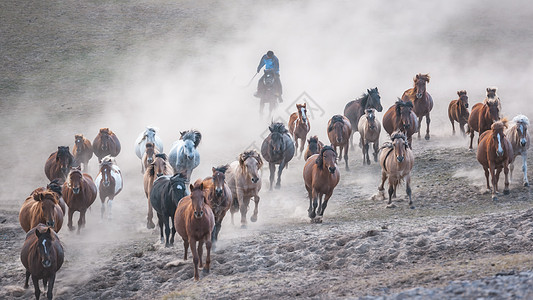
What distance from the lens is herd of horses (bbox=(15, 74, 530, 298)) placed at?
43.3 feet

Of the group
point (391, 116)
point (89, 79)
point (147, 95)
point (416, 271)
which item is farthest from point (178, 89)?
point (416, 271)

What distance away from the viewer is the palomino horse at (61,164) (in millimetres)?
19797

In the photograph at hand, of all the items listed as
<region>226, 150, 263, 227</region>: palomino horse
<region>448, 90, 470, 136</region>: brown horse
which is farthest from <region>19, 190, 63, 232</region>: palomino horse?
<region>448, 90, 470, 136</region>: brown horse

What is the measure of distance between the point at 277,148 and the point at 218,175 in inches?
254

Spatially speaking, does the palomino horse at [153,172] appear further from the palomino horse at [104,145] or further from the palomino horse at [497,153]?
the palomino horse at [497,153]

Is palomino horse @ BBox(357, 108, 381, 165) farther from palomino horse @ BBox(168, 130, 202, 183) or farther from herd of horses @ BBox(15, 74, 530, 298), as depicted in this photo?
palomino horse @ BBox(168, 130, 202, 183)

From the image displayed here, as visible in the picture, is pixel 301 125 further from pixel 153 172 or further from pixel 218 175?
pixel 218 175

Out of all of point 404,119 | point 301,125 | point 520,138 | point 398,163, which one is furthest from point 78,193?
point 520,138

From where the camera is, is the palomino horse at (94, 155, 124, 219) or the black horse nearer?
the black horse

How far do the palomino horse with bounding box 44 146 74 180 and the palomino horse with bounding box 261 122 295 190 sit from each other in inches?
220

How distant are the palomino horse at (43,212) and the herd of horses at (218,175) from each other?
0.02 m

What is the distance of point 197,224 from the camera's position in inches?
A: 513

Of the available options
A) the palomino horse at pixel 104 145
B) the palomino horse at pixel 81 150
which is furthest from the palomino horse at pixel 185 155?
the palomino horse at pixel 81 150

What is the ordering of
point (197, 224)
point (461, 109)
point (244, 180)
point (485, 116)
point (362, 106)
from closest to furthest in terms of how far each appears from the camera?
point (197, 224)
point (244, 180)
point (485, 116)
point (461, 109)
point (362, 106)
